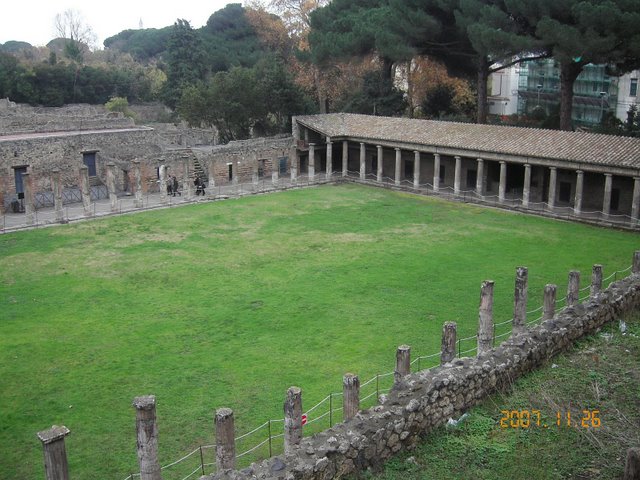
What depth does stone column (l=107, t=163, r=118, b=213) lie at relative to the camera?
3284 cm

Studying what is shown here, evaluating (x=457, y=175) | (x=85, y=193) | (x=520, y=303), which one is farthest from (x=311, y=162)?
(x=520, y=303)

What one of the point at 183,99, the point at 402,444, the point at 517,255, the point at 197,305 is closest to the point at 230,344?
the point at 197,305

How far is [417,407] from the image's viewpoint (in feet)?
35.1

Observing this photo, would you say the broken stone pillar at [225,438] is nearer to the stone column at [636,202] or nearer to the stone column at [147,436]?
the stone column at [147,436]

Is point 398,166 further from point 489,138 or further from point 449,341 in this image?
point 449,341

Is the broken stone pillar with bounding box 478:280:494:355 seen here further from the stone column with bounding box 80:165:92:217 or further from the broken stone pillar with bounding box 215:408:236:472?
the stone column with bounding box 80:165:92:217

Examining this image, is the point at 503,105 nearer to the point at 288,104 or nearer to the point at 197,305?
the point at 288,104

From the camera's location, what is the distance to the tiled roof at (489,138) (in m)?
30.5

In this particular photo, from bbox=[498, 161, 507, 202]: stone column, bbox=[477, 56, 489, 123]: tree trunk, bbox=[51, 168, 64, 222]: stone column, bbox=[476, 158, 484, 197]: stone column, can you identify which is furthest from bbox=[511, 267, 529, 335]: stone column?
bbox=[477, 56, 489, 123]: tree trunk

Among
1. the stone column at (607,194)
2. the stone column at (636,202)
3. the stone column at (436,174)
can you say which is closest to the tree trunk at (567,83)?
the stone column at (436,174)

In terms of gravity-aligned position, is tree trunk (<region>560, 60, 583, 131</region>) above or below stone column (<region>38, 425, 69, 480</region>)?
above

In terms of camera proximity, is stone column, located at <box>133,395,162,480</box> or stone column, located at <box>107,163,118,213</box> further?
stone column, located at <box>107,163,118,213</box>

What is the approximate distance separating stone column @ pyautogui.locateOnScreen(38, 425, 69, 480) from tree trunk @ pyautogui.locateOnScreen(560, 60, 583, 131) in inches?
1249

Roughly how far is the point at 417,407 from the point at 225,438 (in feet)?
10.0
